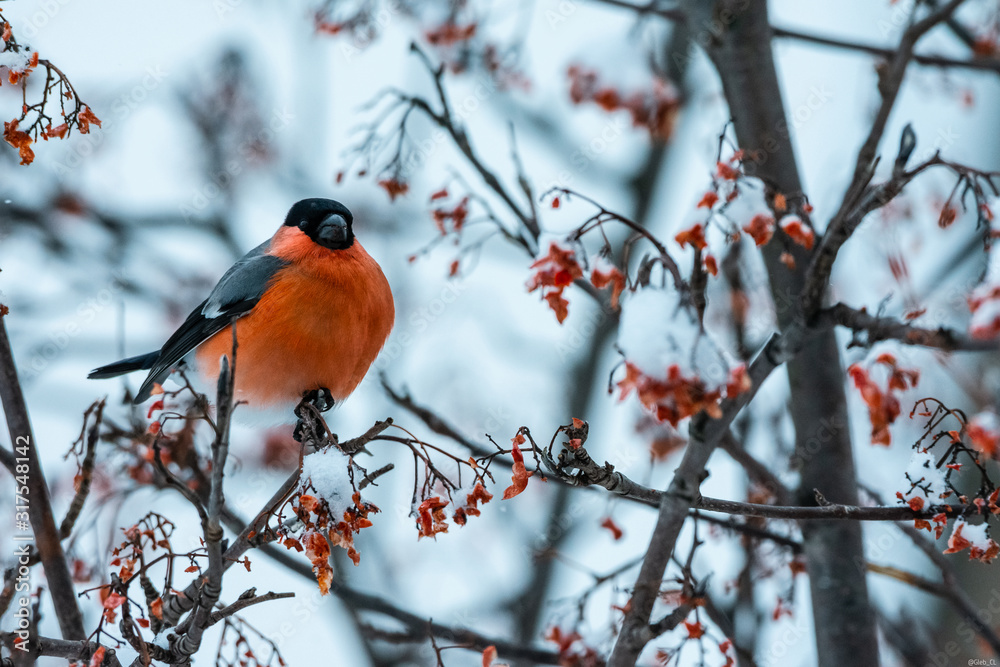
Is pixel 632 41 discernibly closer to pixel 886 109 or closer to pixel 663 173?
pixel 886 109

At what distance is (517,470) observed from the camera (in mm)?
1888

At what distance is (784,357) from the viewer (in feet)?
6.76

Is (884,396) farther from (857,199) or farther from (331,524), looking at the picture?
(331,524)

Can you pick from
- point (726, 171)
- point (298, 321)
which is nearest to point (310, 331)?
point (298, 321)

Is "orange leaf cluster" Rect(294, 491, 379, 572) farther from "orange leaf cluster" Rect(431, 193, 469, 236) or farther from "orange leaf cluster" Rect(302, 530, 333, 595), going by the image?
"orange leaf cluster" Rect(431, 193, 469, 236)

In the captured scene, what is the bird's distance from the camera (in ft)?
10.4

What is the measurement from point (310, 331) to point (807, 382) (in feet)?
5.83

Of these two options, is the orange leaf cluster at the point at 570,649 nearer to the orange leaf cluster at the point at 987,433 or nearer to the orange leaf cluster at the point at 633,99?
the orange leaf cluster at the point at 987,433

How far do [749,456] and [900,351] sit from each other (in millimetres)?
1234

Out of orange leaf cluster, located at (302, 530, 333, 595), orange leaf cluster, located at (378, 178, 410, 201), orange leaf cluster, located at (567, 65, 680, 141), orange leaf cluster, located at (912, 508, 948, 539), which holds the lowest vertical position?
orange leaf cluster, located at (302, 530, 333, 595)

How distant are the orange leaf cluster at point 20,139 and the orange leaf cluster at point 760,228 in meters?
1.69

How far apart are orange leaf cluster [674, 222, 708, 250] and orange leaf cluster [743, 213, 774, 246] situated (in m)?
0.16

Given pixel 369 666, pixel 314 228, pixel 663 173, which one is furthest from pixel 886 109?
pixel 663 173

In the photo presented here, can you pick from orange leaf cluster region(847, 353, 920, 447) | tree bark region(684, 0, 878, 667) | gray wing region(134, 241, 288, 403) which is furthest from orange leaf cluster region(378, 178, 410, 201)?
orange leaf cluster region(847, 353, 920, 447)
